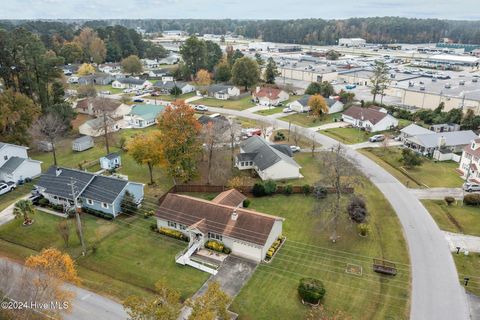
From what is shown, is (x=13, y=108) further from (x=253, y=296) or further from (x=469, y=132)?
(x=469, y=132)

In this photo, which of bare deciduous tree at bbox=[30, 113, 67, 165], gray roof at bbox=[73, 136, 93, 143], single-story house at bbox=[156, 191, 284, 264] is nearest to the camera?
single-story house at bbox=[156, 191, 284, 264]

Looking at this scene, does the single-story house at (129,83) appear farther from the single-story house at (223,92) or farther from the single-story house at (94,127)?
the single-story house at (94,127)

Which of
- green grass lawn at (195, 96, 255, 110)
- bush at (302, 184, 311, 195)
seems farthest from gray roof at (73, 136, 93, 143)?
bush at (302, 184, 311, 195)

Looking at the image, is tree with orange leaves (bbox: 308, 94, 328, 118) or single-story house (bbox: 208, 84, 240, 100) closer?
tree with orange leaves (bbox: 308, 94, 328, 118)

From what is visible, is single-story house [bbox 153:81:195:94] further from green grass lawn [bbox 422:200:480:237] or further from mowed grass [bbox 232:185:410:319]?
green grass lawn [bbox 422:200:480:237]

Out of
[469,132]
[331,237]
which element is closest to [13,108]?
[331,237]

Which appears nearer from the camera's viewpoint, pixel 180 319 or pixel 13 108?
pixel 180 319
